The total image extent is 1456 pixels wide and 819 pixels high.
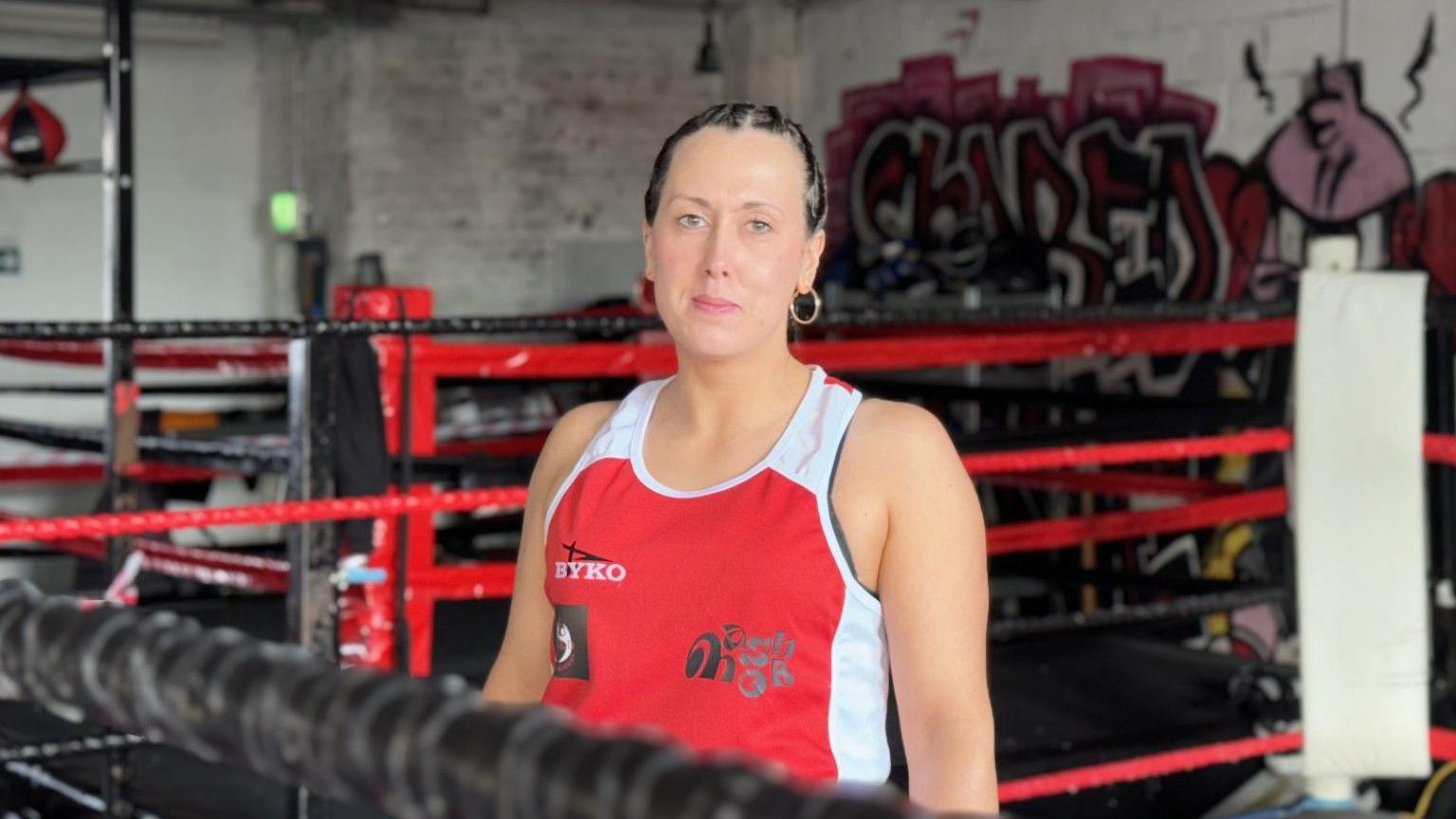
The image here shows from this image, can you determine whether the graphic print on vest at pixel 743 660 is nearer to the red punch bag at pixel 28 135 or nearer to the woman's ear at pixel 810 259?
the woman's ear at pixel 810 259

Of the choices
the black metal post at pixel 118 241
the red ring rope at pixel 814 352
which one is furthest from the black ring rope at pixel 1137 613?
the black metal post at pixel 118 241

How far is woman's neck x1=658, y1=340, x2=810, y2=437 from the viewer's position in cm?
141

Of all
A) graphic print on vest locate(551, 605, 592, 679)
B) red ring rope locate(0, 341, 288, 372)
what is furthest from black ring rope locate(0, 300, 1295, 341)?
red ring rope locate(0, 341, 288, 372)

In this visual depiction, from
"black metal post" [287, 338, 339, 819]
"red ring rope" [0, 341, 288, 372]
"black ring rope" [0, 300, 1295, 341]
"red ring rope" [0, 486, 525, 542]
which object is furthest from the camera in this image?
"red ring rope" [0, 341, 288, 372]

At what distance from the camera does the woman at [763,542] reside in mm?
1290

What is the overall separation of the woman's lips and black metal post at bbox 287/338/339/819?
1.47 meters

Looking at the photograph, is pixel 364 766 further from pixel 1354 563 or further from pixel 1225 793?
pixel 1225 793

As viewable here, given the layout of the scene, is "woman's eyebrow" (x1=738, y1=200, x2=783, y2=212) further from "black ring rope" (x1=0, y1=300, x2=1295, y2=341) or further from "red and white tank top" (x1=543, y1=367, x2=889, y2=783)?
"black ring rope" (x1=0, y1=300, x2=1295, y2=341)

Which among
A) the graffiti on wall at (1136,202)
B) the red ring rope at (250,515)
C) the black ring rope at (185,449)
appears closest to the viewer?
the red ring rope at (250,515)

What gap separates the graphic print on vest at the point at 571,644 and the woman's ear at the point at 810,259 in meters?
0.33

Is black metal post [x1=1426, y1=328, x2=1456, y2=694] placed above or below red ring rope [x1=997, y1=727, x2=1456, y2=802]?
above

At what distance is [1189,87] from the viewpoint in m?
5.83

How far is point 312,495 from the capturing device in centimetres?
272

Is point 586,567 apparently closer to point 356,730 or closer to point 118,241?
point 356,730
